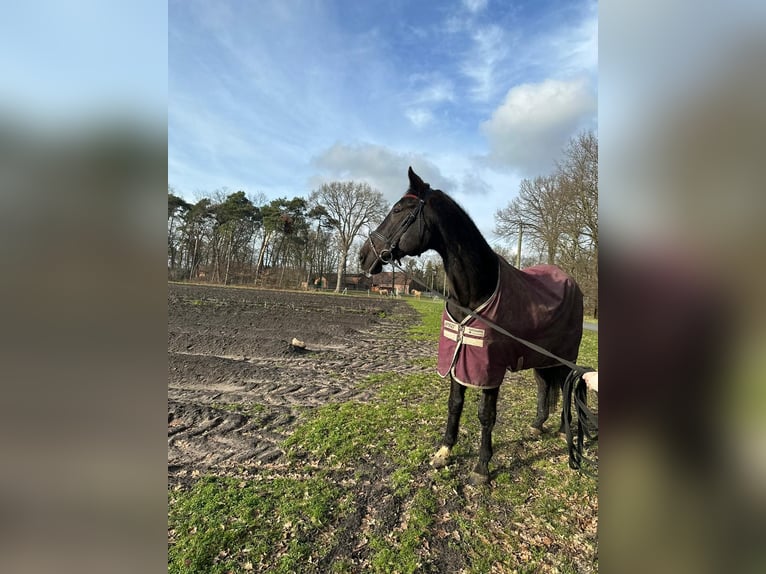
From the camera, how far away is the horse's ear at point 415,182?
11.6 feet

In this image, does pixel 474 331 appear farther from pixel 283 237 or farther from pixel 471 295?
pixel 283 237

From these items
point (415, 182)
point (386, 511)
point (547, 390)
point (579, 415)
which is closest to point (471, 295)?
point (415, 182)

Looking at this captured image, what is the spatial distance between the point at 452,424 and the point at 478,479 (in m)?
0.60

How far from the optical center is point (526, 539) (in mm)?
2875

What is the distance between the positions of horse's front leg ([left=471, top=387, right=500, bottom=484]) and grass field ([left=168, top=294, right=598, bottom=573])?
13 cm

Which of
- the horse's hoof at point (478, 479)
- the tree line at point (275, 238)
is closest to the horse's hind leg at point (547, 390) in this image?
the horse's hoof at point (478, 479)

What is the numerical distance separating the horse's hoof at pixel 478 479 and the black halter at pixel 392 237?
7.73 feet

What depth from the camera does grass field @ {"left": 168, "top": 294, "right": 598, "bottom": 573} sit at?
8.58 ft

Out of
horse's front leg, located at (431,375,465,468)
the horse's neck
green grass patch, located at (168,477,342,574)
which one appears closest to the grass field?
green grass patch, located at (168,477,342,574)

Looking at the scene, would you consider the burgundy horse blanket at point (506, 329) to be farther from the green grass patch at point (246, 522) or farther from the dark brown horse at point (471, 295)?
the green grass patch at point (246, 522)
